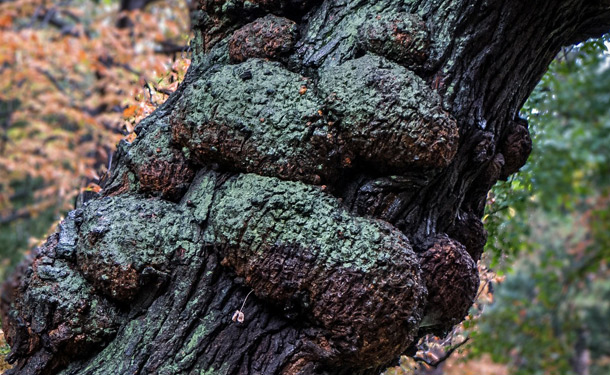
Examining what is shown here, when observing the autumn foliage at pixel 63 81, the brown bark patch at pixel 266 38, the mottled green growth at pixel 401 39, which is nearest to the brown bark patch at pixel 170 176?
the brown bark patch at pixel 266 38

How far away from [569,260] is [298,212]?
66 cm

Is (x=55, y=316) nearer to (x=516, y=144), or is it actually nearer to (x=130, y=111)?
(x=516, y=144)

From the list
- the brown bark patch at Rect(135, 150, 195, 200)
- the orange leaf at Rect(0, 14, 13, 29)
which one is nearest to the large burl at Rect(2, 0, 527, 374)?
the brown bark patch at Rect(135, 150, 195, 200)

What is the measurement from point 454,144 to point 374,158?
17 cm

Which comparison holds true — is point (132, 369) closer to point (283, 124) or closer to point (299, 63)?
point (283, 124)

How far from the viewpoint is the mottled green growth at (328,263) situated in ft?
2.90

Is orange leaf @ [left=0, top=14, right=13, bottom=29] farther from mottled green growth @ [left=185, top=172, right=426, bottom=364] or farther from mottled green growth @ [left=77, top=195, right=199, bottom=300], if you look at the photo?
mottled green growth @ [left=185, top=172, right=426, bottom=364]

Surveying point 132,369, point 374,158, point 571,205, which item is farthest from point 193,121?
point 571,205

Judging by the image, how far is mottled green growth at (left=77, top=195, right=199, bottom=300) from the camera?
96 centimetres

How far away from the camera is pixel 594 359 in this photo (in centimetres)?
99

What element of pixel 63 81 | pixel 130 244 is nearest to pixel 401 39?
Answer: pixel 130 244

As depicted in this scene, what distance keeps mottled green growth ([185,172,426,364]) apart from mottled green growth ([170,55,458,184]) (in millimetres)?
67

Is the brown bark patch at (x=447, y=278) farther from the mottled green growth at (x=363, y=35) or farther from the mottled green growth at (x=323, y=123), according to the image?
the mottled green growth at (x=363, y=35)

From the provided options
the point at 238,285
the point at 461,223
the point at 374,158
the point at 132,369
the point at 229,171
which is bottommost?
the point at 132,369
